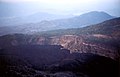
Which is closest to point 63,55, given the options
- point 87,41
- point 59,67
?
point 87,41

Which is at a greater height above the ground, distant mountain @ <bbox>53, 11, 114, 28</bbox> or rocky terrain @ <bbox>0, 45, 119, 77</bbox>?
distant mountain @ <bbox>53, 11, 114, 28</bbox>

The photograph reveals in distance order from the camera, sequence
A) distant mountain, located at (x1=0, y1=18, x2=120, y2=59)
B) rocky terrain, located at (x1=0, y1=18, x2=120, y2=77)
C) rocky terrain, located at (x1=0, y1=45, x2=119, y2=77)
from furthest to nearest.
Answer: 1. distant mountain, located at (x1=0, y1=18, x2=120, y2=59)
2. rocky terrain, located at (x1=0, y1=18, x2=120, y2=77)
3. rocky terrain, located at (x1=0, y1=45, x2=119, y2=77)

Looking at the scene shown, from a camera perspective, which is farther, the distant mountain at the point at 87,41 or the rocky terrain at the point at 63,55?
the distant mountain at the point at 87,41

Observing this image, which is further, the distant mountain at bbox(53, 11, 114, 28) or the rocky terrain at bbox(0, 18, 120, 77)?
the distant mountain at bbox(53, 11, 114, 28)

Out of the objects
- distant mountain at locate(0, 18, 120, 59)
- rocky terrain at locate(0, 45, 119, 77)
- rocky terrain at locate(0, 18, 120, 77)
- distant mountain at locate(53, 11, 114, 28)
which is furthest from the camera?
distant mountain at locate(53, 11, 114, 28)

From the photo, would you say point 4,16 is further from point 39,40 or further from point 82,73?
point 82,73

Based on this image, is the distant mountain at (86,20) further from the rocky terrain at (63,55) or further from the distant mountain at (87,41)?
the distant mountain at (87,41)

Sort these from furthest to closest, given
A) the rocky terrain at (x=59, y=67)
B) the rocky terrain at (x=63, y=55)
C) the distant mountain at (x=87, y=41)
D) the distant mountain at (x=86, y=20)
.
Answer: the distant mountain at (x=86, y=20) → the distant mountain at (x=87, y=41) → the rocky terrain at (x=63, y=55) → the rocky terrain at (x=59, y=67)

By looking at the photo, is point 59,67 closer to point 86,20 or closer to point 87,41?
point 87,41

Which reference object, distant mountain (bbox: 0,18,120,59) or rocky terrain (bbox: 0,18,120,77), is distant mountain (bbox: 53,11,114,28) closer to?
rocky terrain (bbox: 0,18,120,77)

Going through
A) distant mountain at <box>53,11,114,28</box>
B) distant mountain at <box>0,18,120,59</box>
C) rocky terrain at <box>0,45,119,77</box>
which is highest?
distant mountain at <box>53,11,114,28</box>

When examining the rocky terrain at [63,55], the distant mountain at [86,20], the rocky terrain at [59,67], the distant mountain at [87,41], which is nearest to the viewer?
the rocky terrain at [59,67]

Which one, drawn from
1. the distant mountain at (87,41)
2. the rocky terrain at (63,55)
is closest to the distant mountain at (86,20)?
the rocky terrain at (63,55)

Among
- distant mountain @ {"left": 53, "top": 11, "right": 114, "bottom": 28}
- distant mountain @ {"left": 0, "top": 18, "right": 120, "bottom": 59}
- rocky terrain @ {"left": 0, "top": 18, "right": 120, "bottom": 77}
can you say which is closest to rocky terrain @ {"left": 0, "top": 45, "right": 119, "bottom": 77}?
rocky terrain @ {"left": 0, "top": 18, "right": 120, "bottom": 77}
